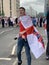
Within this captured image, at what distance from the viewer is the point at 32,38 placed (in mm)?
9070

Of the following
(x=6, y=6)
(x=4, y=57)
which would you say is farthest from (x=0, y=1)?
(x=4, y=57)

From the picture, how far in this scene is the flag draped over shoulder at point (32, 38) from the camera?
8.98 meters

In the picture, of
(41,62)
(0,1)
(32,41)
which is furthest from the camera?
(0,1)

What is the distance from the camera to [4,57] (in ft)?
40.3

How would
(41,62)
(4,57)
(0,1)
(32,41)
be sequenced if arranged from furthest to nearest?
1. (0,1)
2. (4,57)
3. (41,62)
4. (32,41)

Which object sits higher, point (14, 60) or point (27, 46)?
point (27, 46)

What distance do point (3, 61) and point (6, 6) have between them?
618 feet

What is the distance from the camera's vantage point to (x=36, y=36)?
29.9ft

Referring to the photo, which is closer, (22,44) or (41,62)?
(22,44)

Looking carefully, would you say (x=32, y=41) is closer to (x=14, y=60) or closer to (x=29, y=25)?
(x=29, y=25)

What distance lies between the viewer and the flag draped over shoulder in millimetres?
8984

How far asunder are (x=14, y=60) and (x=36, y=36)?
258 centimetres

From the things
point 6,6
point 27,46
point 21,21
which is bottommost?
point 6,6

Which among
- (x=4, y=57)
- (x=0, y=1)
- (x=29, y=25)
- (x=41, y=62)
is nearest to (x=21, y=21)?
(x=29, y=25)
